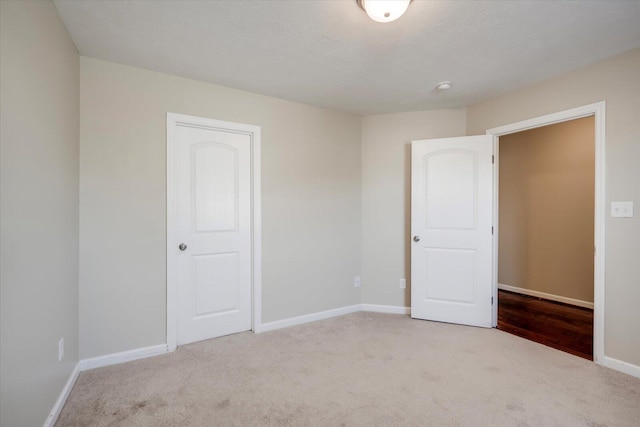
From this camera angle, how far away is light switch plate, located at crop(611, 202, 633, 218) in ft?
7.32

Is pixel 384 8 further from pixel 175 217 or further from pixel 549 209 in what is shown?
pixel 549 209

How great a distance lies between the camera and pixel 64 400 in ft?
6.23

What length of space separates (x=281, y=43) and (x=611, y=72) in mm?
2502

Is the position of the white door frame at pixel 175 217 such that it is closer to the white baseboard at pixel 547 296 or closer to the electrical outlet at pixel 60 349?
the electrical outlet at pixel 60 349

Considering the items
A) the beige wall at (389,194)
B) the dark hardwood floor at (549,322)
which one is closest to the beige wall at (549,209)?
the dark hardwood floor at (549,322)

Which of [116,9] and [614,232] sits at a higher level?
[116,9]

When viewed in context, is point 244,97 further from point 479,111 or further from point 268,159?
point 479,111

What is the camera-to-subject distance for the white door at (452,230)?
3.14m

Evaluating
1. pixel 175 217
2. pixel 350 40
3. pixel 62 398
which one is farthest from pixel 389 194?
pixel 62 398

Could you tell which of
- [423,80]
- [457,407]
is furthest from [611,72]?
[457,407]

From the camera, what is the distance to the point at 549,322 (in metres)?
3.30

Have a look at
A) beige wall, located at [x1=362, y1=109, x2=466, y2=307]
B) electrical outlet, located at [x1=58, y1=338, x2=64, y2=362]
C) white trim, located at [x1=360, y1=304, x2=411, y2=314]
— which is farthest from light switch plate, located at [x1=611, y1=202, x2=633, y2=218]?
electrical outlet, located at [x1=58, y1=338, x2=64, y2=362]

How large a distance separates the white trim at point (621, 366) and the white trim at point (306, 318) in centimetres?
219

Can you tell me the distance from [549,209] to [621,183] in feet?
6.79
